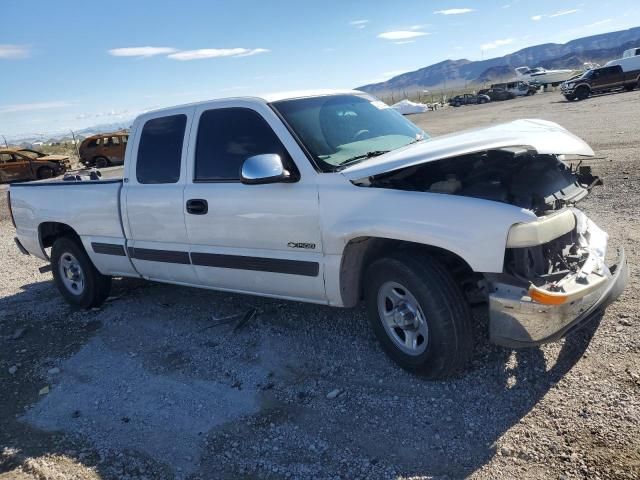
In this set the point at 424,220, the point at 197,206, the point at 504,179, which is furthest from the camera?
the point at 197,206

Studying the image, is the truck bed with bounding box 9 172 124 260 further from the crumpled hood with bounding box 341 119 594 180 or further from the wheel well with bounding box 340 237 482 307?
the crumpled hood with bounding box 341 119 594 180

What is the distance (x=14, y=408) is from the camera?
4.07 metres

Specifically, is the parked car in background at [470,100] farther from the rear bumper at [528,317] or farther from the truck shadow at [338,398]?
the rear bumper at [528,317]

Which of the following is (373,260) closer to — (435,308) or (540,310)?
(435,308)

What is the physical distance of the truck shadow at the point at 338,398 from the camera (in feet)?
9.92

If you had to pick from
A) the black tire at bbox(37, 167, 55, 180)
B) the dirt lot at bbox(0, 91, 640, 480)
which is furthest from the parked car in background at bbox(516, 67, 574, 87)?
the dirt lot at bbox(0, 91, 640, 480)

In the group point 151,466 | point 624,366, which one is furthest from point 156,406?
point 624,366

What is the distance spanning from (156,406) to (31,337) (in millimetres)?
2387

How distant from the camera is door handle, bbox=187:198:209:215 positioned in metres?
4.39

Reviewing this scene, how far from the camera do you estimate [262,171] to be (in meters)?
3.67

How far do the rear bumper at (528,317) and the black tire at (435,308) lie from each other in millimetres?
246

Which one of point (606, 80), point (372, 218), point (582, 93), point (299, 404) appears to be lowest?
point (299, 404)

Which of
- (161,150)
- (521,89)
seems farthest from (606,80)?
(161,150)

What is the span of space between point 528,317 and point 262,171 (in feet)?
6.34
